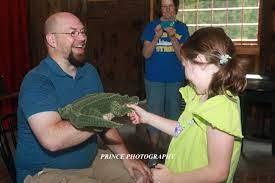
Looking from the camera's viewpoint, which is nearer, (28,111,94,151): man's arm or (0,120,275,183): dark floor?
(28,111,94,151): man's arm

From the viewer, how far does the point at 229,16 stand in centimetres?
468

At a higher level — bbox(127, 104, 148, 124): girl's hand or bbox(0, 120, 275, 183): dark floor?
bbox(127, 104, 148, 124): girl's hand

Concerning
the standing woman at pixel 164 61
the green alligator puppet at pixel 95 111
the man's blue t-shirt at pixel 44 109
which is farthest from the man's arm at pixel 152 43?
the green alligator puppet at pixel 95 111

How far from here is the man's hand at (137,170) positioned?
5.25ft

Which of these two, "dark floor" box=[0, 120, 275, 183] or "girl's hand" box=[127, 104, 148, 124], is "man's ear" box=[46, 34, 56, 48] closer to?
"girl's hand" box=[127, 104, 148, 124]

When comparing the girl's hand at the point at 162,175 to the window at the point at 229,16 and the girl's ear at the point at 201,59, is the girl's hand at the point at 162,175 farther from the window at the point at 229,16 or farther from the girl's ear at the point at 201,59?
the window at the point at 229,16

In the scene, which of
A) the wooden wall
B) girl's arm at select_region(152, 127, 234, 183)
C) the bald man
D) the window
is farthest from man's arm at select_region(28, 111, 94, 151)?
the window

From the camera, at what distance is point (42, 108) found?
1.42 meters

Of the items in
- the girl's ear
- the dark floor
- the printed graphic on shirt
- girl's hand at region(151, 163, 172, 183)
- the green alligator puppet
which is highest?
the girl's ear

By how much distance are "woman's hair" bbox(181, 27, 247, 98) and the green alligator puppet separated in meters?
0.30

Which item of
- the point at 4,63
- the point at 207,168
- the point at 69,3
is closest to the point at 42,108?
the point at 207,168

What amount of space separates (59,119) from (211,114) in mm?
581

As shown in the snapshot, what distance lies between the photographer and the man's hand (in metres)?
1.60

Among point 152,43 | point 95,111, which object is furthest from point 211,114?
point 152,43
